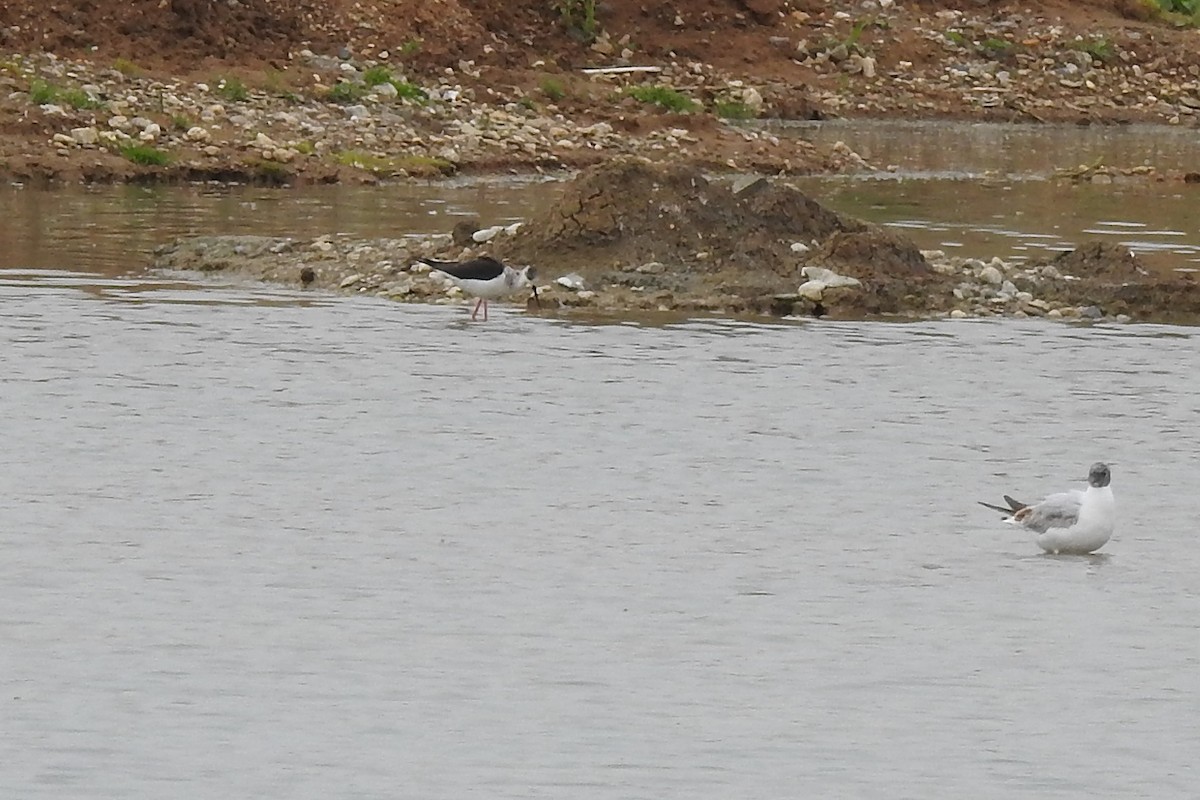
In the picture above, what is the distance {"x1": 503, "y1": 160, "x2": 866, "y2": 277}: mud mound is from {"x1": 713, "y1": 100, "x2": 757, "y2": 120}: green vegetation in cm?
1508

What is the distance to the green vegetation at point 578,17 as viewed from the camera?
116 ft

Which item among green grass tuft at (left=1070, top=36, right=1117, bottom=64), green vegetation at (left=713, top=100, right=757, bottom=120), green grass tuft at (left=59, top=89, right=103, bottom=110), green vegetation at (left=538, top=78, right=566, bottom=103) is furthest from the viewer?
green grass tuft at (left=1070, top=36, right=1117, bottom=64)

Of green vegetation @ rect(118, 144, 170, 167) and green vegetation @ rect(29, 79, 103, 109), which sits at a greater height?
green vegetation @ rect(29, 79, 103, 109)

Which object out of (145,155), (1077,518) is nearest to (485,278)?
(1077,518)

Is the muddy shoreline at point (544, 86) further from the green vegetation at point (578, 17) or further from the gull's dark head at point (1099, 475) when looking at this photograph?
the gull's dark head at point (1099, 475)

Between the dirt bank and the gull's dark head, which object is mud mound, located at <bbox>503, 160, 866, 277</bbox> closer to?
the dirt bank

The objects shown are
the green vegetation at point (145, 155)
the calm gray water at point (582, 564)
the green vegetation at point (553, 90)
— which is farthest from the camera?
the green vegetation at point (553, 90)

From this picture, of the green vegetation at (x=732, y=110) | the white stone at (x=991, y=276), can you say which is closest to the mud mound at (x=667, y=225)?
the white stone at (x=991, y=276)

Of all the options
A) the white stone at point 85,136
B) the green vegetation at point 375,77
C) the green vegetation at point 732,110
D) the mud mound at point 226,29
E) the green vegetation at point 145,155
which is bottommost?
the green vegetation at point 145,155

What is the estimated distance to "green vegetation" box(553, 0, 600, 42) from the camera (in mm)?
35375

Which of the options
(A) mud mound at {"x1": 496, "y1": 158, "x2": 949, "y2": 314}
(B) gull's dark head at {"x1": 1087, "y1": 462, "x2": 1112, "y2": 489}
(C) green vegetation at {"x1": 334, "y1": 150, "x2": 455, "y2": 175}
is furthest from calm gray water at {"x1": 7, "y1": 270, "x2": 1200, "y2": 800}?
(C) green vegetation at {"x1": 334, "y1": 150, "x2": 455, "y2": 175}

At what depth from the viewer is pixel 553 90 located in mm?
31703

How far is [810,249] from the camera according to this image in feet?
59.9

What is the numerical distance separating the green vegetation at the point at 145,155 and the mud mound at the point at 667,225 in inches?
304
